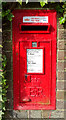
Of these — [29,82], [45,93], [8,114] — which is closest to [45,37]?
[29,82]

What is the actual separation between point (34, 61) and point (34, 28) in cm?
58

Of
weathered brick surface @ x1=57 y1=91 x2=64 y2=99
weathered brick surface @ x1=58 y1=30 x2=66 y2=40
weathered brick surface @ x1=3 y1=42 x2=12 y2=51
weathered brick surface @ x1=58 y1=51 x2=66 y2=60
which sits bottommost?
weathered brick surface @ x1=57 y1=91 x2=64 y2=99

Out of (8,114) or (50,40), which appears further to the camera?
(8,114)

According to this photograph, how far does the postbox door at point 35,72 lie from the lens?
8.13 ft

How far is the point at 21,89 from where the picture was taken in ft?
8.39

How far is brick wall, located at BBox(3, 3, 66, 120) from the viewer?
98.7 inches

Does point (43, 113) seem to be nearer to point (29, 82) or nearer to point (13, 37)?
point (29, 82)

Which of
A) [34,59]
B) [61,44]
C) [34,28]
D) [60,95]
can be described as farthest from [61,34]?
[60,95]

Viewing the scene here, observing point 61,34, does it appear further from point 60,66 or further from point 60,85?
point 60,85

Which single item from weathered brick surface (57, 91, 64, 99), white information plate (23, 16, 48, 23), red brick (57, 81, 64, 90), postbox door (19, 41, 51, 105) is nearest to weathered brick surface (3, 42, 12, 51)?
postbox door (19, 41, 51, 105)

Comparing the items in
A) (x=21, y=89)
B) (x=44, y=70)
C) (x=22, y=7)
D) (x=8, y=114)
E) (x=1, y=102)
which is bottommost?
(x=8, y=114)

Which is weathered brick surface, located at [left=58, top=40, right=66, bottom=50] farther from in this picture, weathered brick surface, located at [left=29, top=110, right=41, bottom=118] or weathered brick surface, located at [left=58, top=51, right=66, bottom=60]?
weathered brick surface, located at [left=29, top=110, right=41, bottom=118]

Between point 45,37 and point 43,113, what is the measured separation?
54.3 inches

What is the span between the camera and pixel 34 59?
2508mm
